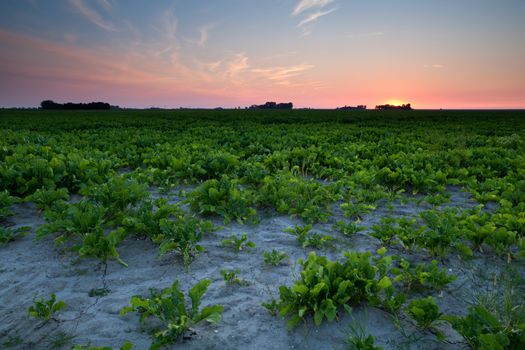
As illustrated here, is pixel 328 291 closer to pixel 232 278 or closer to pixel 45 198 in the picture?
pixel 232 278

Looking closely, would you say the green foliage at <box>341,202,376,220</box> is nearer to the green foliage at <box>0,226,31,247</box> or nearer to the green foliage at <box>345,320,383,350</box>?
the green foliage at <box>345,320,383,350</box>

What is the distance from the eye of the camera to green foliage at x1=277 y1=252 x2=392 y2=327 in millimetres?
2795

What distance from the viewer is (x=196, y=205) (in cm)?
538

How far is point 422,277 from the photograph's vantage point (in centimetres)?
323

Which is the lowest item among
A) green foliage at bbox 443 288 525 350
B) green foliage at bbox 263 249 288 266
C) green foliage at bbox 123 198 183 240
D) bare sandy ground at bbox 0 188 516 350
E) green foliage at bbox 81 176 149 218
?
bare sandy ground at bbox 0 188 516 350

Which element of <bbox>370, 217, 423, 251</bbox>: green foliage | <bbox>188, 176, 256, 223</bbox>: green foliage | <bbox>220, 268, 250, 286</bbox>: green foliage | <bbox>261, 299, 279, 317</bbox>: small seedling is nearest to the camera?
<bbox>261, 299, 279, 317</bbox>: small seedling

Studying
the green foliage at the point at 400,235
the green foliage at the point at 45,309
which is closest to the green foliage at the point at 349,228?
the green foliage at the point at 400,235

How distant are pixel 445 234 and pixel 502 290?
0.84 m

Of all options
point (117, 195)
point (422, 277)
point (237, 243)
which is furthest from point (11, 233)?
point (422, 277)

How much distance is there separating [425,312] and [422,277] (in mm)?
601

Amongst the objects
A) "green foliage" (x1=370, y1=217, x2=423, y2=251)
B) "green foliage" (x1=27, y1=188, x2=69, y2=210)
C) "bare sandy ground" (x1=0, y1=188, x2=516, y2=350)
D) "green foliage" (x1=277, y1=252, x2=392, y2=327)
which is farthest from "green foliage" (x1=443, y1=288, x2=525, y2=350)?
"green foliage" (x1=27, y1=188, x2=69, y2=210)

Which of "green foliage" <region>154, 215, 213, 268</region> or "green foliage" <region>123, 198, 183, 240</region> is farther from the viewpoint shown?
"green foliage" <region>123, 198, 183, 240</region>

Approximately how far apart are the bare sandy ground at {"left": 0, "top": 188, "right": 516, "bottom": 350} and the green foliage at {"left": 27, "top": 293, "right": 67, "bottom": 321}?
6cm

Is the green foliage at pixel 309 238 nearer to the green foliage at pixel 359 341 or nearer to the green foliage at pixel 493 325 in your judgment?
the green foliage at pixel 359 341
